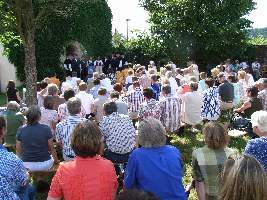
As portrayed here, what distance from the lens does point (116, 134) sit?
6.89 metres

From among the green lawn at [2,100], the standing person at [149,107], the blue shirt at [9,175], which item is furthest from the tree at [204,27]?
the blue shirt at [9,175]

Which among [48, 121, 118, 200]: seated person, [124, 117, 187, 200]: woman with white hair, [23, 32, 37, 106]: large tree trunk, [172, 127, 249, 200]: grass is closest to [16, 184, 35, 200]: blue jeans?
[48, 121, 118, 200]: seated person

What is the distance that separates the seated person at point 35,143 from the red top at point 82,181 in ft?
7.94

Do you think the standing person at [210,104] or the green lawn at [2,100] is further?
the green lawn at [2,100]

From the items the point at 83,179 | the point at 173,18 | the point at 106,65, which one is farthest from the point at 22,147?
the point at 173,18

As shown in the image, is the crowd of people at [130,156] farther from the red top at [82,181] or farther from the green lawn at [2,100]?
the green lawn at [2,100]

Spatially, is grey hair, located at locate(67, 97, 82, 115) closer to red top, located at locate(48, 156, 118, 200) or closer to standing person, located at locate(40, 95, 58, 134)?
standing person, located at locate(40, 95, 58, 134)

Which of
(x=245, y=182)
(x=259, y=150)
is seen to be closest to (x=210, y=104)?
(x=259, y=150)

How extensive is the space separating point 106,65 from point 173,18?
538 cm

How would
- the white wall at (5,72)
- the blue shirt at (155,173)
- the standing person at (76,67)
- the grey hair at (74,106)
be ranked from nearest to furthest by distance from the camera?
1. the blue shirt at (155,173)
2. the grey hair at (74,106)
3. the standing person at (76,67)
4. the white wall at (5,72)

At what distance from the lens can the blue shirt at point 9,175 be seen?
3.93 meters

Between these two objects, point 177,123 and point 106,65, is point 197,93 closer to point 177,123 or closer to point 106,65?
point 177,123

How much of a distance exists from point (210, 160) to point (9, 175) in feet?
6.55

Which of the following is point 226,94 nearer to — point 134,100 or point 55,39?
point 134,100
